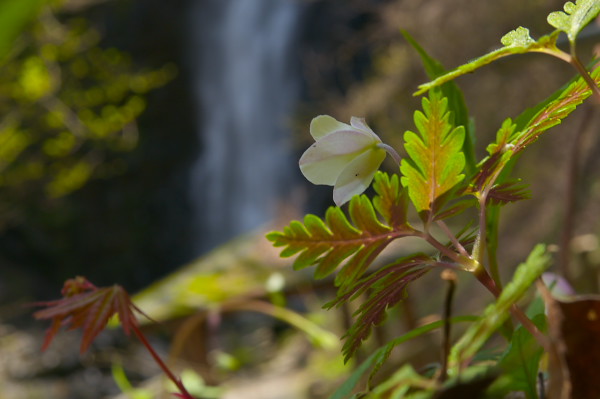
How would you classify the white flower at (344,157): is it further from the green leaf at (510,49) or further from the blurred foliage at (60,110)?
the blurred foliage at (60,110)

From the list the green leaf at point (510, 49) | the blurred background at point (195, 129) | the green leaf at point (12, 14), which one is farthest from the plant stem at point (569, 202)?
the blurred background at point (195, 129)

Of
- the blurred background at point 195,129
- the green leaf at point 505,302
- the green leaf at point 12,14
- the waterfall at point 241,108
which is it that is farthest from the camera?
the waterfall at point 241,108

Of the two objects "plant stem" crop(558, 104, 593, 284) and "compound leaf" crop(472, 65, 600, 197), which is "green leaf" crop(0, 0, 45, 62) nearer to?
"plant stem" crop(558, 104, 593, 284)

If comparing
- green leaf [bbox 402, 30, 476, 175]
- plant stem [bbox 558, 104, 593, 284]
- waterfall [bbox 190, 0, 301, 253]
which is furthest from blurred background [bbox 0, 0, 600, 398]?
green leaf [bbox 402, 30, 476, 175]

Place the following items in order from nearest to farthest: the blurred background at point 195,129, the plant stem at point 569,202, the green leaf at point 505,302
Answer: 1. the green leaf at point 505,302
2. the plant stem at point 569,202
3. the blurred background at point 195,129

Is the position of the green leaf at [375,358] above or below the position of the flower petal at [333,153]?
below

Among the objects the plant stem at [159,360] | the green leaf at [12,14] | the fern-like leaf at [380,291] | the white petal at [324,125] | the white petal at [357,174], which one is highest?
the green leaf at [12,14]

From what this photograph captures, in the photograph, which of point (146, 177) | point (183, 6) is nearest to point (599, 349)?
point (146, 177)
